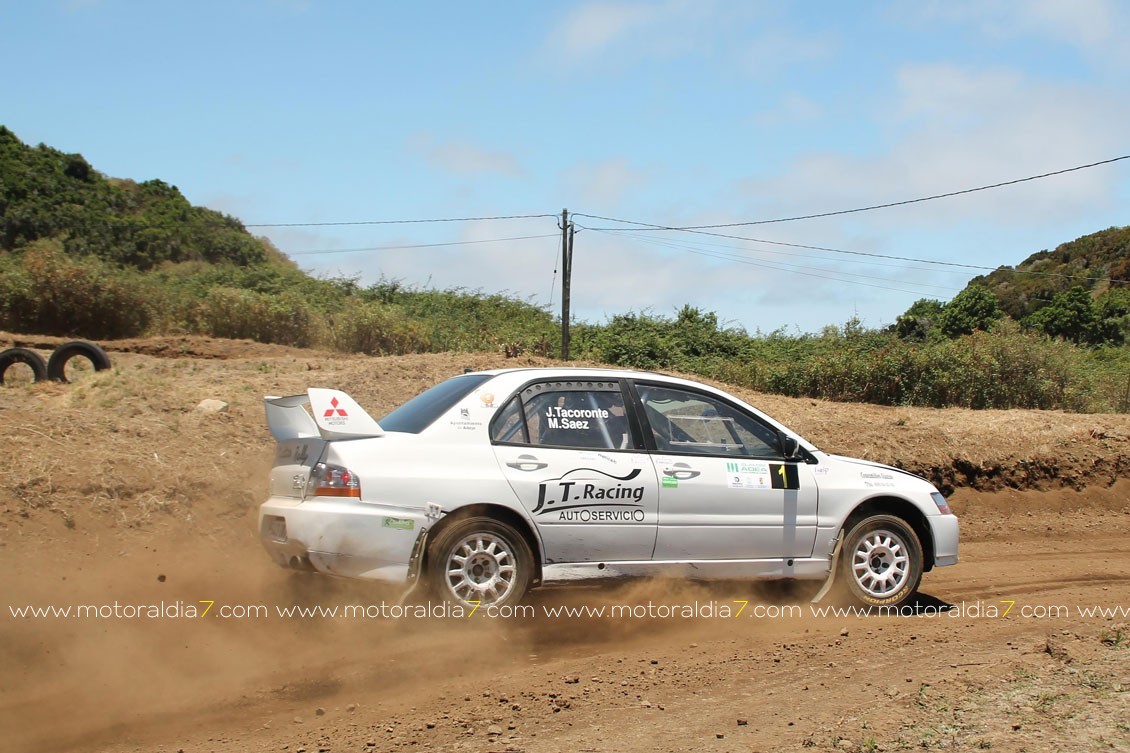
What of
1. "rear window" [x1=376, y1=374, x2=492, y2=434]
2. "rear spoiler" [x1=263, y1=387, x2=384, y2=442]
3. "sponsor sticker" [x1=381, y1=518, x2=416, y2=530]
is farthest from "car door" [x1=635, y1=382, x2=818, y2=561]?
"rear spoiler" [x1=263, y1=387, x2=384, y2=442]

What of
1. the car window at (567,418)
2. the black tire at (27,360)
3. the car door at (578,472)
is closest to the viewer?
the car door at (578,472)

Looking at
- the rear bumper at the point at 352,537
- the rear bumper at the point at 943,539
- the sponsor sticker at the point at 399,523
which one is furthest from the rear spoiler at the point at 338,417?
the rear bumper at the point at 943,539

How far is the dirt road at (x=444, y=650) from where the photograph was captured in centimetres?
448

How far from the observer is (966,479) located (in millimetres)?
13664

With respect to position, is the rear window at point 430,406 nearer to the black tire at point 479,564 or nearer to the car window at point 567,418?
the car window at point 567,418

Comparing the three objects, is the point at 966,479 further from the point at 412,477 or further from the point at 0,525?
the point at 0,525

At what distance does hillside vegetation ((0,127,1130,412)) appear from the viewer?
2272 cm

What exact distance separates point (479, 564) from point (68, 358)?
1039 cm

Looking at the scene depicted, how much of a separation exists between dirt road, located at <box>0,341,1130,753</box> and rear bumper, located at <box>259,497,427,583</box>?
224mm

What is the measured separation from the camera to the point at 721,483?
22.3 feet

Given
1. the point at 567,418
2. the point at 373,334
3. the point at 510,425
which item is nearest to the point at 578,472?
the point at 567,418

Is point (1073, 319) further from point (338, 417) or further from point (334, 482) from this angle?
point (334, 482)

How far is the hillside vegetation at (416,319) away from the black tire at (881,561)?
40.0 ft

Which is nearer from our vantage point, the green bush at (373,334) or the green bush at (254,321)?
the green bush at (373,334)
